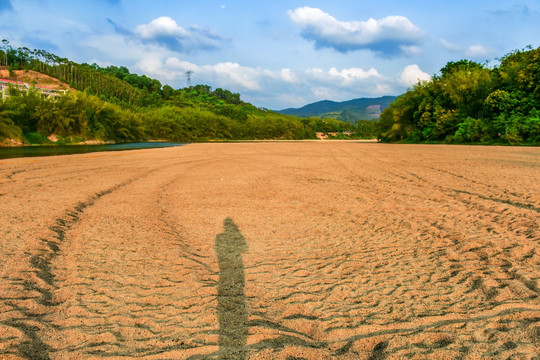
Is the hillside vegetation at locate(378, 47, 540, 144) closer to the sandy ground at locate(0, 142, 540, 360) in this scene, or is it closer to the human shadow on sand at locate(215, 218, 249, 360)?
the sandy ground at locate(0, 142, 540, 360)

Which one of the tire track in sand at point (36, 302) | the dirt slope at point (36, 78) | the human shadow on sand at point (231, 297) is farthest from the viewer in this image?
the dirt slope at point (36, 78)

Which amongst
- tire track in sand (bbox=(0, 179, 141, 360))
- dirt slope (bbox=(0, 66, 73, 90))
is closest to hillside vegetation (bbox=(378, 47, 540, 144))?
tire track in sand (bbox=(0, 179, 141, 360))

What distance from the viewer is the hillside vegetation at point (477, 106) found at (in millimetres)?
33656

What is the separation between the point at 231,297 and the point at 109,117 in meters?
56.6

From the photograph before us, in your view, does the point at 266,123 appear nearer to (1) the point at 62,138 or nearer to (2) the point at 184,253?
(1) the point at 62,138

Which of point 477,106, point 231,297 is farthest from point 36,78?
point 231,297

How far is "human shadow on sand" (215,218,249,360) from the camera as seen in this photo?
2.72 m

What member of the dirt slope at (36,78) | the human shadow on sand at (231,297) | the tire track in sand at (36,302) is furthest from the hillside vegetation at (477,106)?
the dirt slope at (36,78)

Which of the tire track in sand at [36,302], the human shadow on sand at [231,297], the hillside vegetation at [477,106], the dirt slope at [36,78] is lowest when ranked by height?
the human shadow on sand at [231,297]

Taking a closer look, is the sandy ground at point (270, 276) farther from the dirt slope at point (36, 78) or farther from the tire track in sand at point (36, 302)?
the dirt slope at point (36, 78)

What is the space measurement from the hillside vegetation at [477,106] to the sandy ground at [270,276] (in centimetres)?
3234

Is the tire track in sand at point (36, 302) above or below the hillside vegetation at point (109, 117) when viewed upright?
below

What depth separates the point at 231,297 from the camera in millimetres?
3723

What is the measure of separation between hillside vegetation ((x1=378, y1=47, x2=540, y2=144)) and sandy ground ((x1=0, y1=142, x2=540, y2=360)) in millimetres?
32336
